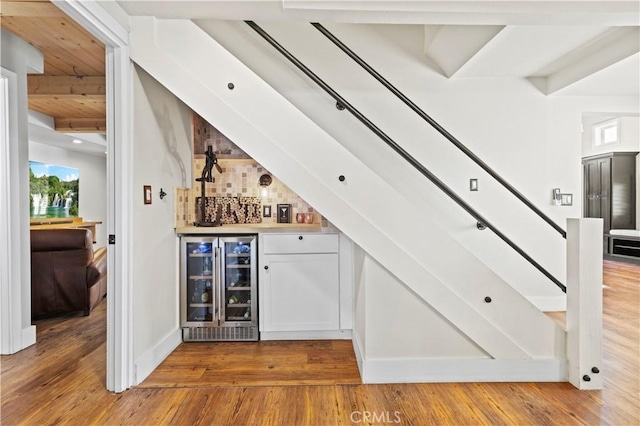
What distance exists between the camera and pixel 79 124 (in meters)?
5.69

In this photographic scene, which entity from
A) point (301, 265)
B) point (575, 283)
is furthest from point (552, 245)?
point (301, 265)

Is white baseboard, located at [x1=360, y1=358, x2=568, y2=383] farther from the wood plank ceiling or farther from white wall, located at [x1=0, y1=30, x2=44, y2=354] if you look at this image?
the wood plank ceiling

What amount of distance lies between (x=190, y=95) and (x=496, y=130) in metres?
2.92

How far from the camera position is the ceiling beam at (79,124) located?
219 inches

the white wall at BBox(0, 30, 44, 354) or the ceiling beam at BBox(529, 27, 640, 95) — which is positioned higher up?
the ceiling beam at BBox(529, 27, 640, 95)

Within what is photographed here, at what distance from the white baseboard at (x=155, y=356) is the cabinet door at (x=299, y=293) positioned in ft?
2.36

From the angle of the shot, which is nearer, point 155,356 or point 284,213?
point 155,356

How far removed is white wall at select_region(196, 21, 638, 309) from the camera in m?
3.42

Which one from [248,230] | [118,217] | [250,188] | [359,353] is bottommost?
[359,353]

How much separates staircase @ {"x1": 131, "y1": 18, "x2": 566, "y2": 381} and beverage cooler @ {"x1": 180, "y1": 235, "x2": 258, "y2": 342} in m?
1.05

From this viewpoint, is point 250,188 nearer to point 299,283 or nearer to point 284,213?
point 284,213

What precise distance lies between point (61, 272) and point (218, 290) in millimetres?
1799

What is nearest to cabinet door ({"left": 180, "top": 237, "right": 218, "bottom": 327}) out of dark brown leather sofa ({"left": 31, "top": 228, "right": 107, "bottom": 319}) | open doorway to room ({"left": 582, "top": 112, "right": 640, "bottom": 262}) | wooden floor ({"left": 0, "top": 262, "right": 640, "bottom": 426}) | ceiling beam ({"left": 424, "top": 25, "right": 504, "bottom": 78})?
wooden floor ({"left": 0, "top": 262, "right": 640, "bottom": 426})

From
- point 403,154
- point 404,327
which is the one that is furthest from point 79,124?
point 404,327
